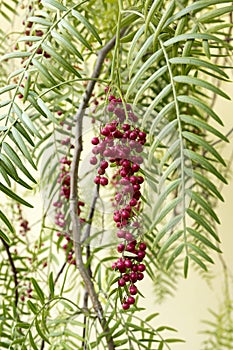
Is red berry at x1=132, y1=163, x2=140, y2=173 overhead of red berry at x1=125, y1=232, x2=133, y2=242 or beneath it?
overhead

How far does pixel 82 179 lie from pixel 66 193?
69mm

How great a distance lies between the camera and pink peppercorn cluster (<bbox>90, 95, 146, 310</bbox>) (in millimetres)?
409

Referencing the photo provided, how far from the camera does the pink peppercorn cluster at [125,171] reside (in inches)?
16.1

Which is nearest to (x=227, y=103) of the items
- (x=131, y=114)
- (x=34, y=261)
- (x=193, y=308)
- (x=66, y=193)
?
(x=193, y=308)

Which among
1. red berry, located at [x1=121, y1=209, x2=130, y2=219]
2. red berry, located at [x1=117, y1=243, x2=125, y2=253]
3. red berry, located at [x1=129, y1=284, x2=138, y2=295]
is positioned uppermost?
red berry, located at [x1=121, y1=209, x2=130, y2=219]

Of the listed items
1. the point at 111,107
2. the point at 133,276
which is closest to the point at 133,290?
the point at 133,276

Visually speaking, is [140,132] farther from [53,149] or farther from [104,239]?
[53,149]

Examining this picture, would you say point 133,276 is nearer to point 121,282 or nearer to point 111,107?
point 121,282

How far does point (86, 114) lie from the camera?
1.68 ft

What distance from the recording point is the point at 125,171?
1.34 ft

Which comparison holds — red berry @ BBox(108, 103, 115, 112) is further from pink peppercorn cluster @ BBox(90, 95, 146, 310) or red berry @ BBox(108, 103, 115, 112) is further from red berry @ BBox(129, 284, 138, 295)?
red berry @ BBox(129, 284, 138, 295)

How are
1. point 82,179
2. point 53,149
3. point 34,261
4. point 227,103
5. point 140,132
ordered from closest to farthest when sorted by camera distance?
point 140,132 → point 82,179 → point 53,149 → point 34,261 → point 227,103

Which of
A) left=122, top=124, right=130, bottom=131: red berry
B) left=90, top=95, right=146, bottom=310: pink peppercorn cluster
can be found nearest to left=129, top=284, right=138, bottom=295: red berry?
left=90, top=95, right=146, bottom=310: pink peppercorn cluster

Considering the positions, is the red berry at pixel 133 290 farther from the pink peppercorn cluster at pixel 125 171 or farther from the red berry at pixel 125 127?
the red berry at pixel 125 127
